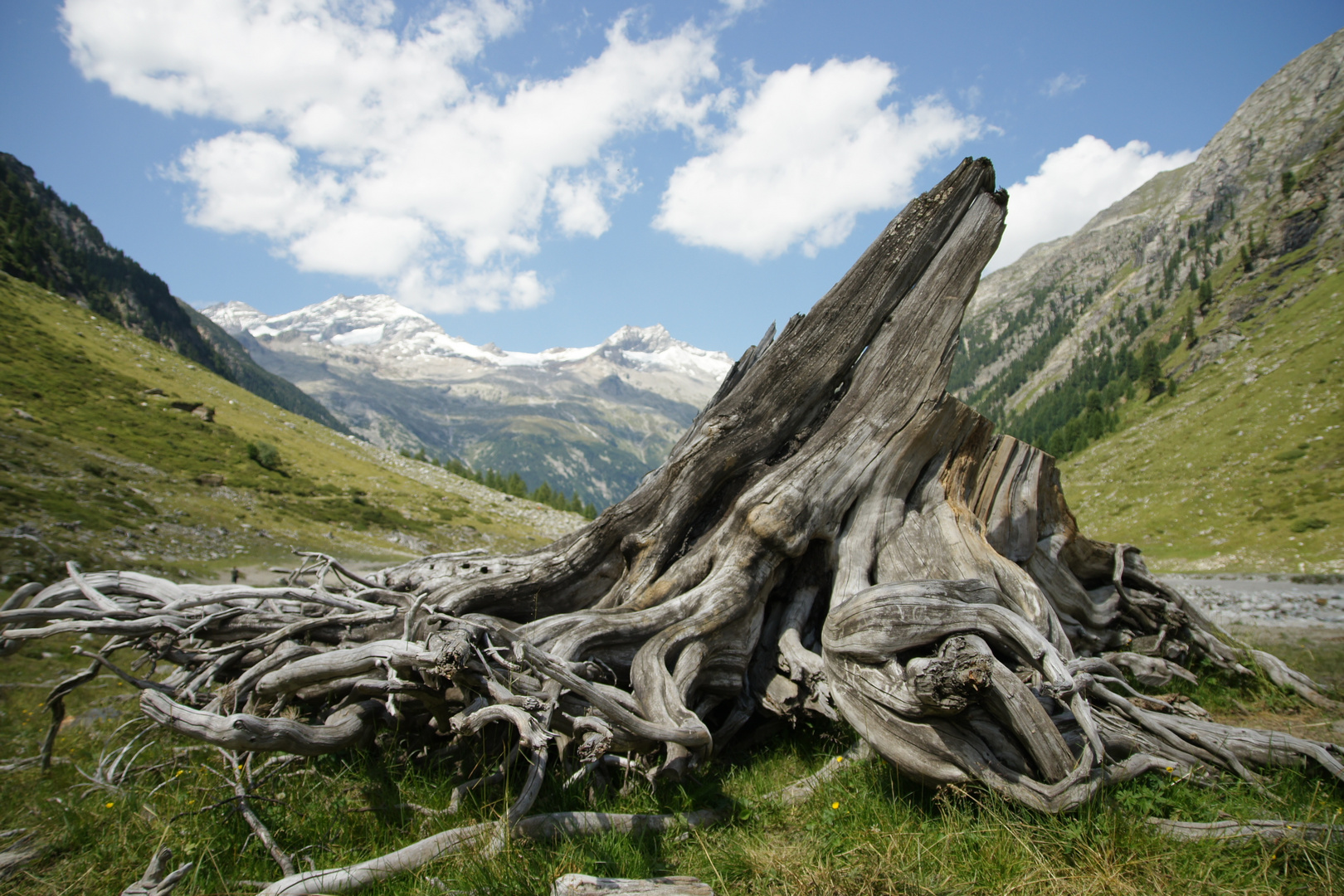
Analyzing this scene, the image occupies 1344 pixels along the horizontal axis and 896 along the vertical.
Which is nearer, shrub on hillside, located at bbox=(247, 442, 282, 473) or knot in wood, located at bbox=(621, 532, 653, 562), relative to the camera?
knot in wood, located at bbox=(621, 532, 653, 562)

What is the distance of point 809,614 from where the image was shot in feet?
25.0

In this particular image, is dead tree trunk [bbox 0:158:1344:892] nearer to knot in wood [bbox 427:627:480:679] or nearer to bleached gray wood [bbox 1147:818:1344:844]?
knot in wood [bbox 427:627:480:679]

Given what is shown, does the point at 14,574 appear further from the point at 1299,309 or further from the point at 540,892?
the point at 1299,309

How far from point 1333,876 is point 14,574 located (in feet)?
67.1

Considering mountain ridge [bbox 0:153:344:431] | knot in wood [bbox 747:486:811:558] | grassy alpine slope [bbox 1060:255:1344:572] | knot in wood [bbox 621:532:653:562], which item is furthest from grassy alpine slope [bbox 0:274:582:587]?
grassy alpine slope [bbox 1060:255:1344:572]

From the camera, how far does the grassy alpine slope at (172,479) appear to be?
24.3 m

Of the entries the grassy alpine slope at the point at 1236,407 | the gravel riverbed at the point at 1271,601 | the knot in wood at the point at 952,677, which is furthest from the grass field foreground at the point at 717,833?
the grassy alpine slope at the point at 1236,407

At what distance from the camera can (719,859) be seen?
4156 mm

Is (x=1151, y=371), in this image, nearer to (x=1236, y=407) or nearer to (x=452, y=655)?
(x=1236, y=407)

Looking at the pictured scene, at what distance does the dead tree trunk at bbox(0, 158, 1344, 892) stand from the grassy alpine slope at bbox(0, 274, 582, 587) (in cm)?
1259

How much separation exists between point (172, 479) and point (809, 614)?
160 feet

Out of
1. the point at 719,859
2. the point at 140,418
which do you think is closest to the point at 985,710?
the point at 719,859

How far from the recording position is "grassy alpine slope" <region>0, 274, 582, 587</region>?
24.3 meters

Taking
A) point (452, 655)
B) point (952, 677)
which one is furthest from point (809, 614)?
point (452, 655)
